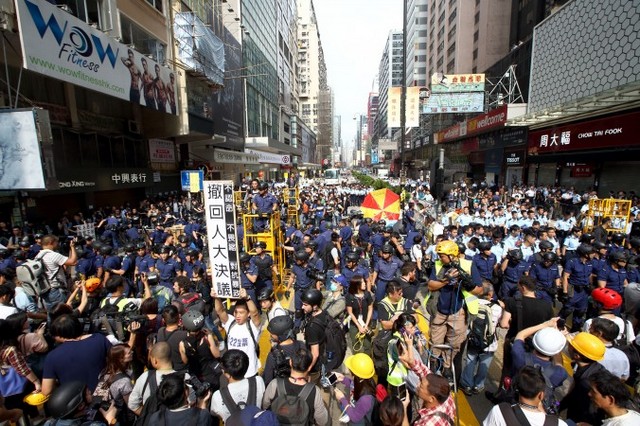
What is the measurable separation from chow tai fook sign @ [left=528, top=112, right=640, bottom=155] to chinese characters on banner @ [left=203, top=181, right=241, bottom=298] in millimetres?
18032

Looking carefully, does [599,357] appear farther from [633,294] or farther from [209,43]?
[209,43]

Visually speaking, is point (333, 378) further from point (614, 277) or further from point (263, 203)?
point (263, 203)

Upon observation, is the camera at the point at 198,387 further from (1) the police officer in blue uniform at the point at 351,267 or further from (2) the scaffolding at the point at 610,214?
(2) the scaffolding at the point at 610,214

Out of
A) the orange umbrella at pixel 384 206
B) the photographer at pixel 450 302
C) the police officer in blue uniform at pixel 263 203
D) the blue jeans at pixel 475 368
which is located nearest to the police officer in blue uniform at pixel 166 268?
the police officer in blue uniform at pixel 263 203

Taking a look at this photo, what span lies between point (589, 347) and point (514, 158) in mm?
25049

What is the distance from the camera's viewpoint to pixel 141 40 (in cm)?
1641

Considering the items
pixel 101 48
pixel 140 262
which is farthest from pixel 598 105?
pixel 101 48

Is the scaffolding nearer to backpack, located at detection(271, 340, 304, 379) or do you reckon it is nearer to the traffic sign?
backpack, located at detection(271, 340, 304, 379)

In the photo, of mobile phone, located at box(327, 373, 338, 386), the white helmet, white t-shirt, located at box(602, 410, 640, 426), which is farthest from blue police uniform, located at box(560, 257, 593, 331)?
mobile phone, located at box(327, 373, 338, 386)

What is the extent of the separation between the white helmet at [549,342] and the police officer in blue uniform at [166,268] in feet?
18.9

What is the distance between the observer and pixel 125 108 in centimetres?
1795

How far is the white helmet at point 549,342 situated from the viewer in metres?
2.95

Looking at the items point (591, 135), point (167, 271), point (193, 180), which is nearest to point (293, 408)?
point (167, 271)

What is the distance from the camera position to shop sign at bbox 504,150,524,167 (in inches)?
930
